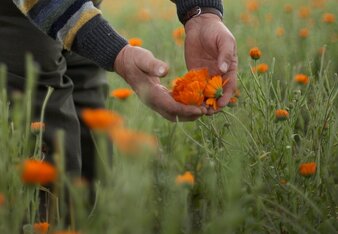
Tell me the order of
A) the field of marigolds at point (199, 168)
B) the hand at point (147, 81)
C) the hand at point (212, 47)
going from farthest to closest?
1. the hand at point (212, 47)
2. the hand at point (147, 81)
3. the field of marigolds at point (199, 168)

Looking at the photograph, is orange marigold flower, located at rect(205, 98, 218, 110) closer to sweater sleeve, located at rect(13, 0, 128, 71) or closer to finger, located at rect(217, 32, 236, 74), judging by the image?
finger, located at rect(217, 32, 236, 74)

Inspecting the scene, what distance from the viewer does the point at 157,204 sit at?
1415 mm

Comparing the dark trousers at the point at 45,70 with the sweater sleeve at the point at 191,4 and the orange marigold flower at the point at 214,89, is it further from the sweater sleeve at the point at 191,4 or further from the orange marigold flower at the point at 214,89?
the orange marigold flower at the point at 214,89

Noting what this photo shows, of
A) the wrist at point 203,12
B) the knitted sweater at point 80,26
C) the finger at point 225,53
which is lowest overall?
the finger at point 225,53

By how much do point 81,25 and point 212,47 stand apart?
1.17 ft

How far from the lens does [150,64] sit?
1.33m

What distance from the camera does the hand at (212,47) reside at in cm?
150

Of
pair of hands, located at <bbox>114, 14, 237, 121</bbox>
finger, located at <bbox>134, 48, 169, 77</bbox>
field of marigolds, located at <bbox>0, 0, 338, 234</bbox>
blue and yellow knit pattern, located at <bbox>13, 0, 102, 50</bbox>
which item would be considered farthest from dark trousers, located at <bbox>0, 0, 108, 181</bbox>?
finger, located at <bbox>134, 48, 169, 77</bbox>

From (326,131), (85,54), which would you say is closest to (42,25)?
(85,54)

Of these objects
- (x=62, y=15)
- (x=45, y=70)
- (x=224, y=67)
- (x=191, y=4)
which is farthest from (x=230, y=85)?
(x=45, y=70)

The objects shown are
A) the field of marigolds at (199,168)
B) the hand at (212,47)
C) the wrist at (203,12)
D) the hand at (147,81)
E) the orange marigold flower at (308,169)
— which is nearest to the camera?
the field of marigolds at (199,168)

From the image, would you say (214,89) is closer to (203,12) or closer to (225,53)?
(225,53)

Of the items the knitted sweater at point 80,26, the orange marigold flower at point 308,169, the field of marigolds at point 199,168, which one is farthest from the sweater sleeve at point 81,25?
the orange marigold flower at point 308,169

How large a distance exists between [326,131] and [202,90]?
0.38 metres
